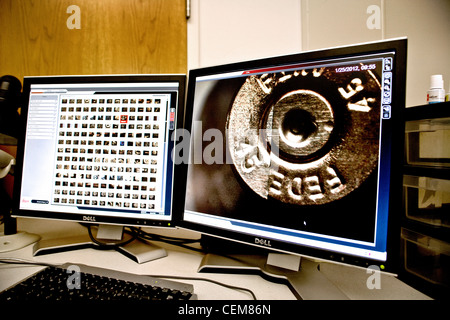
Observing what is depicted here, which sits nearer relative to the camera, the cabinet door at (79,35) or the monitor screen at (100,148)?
the monitor screen at (100,148)

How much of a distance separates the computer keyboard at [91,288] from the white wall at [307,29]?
1.00m

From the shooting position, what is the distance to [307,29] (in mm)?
1185

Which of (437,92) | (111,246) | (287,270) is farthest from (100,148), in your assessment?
(437,92)

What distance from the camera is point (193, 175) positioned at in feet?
1.96

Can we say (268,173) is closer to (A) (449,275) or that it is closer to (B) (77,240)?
(A) (449,275)

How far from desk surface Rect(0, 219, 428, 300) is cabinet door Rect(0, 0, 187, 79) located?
0.82 metres

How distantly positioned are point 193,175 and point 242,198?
0.14 metres

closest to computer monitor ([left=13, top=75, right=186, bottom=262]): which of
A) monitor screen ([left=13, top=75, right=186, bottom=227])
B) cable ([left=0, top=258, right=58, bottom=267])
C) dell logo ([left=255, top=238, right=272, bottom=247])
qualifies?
monitor screen ([left=13, top=75, right=186, bottom=227])

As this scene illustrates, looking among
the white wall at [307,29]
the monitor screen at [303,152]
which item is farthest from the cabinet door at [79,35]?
the monitor screen at [303,152]

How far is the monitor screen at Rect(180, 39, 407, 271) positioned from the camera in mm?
408

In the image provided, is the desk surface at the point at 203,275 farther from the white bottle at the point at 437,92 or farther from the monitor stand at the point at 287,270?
the white bottle at the point at 437,92

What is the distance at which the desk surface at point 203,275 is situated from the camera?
1.54 ft

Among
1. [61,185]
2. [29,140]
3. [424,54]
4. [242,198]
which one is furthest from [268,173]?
Answer: [424,54]

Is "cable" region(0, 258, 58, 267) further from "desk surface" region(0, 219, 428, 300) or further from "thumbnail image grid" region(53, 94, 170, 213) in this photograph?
"thumbnail image grid" region(53, 94, 170, 213)
